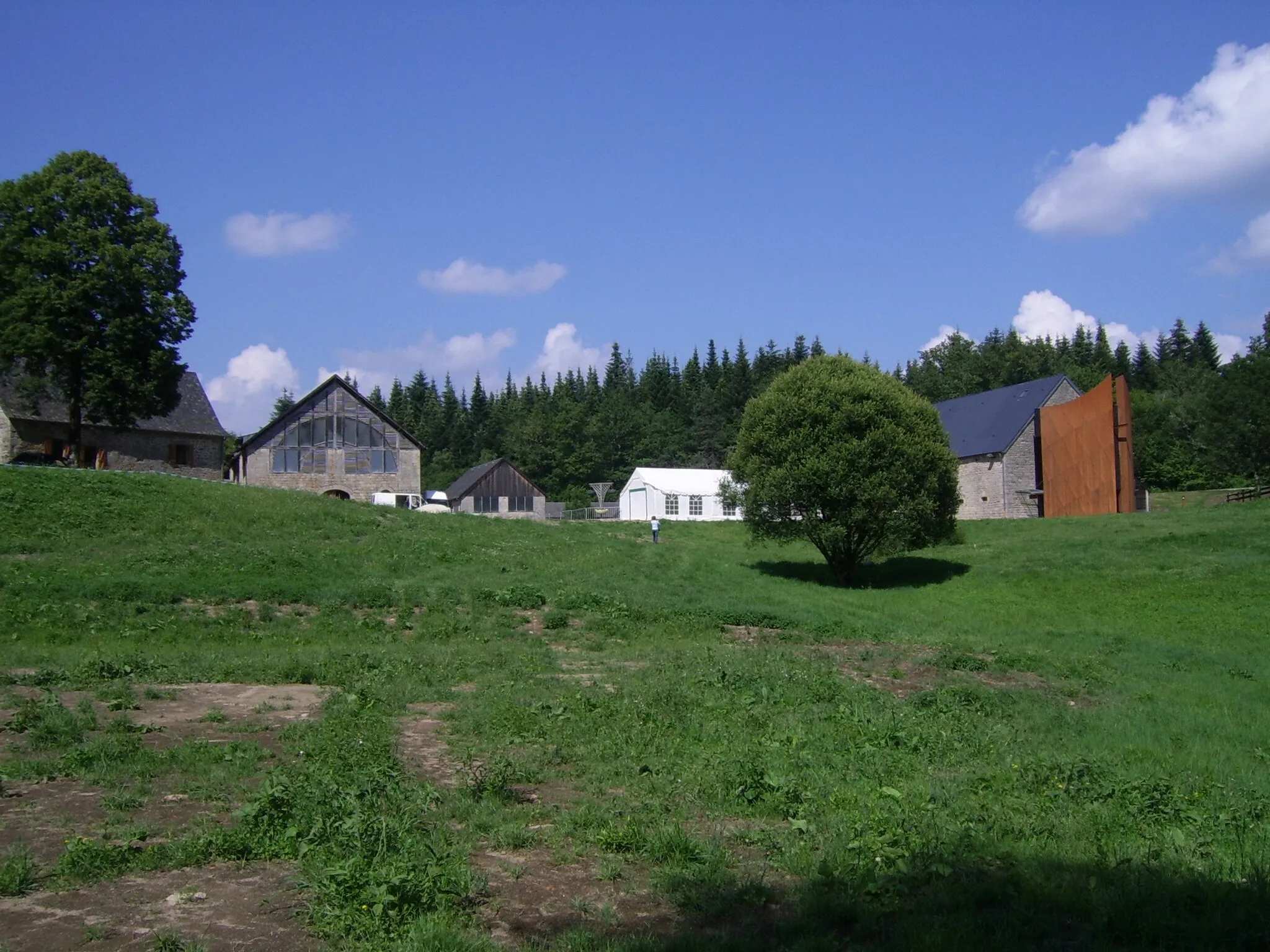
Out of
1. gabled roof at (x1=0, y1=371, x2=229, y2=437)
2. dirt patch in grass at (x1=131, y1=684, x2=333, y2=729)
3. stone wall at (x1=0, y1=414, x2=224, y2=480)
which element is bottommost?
dirt patch in grass at (x1=131, y1=684, x2=333, y2=729)

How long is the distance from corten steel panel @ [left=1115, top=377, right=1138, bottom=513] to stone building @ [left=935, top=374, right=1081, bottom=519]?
16.7 feet

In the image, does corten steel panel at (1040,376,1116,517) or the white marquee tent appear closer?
corten steel panel at (1040,376,1116,517)

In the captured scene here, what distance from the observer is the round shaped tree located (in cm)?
3281

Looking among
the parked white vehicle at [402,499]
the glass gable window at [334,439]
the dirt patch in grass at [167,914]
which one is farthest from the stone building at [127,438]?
the dirt patch in grass at [167,914]

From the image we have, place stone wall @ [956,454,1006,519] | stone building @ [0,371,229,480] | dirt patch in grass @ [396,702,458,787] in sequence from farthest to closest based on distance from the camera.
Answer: stone wall @ [956,454,1006,519] → stone building @ [0,371,229,480] → dirt patch in grass @ [396,702,458,787]

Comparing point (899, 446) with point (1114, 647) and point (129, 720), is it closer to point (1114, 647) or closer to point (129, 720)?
point (1114, 647)

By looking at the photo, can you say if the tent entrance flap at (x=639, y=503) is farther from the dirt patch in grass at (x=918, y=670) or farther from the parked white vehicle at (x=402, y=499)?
the dirt patch in grass at (x=918, y=670)

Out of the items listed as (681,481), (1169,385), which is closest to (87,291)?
(681,481)

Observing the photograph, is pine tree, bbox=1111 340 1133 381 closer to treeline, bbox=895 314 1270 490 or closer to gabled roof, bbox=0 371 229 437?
treeline, bbox=895 314 1270 490

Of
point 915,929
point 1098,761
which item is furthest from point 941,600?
point 915,929

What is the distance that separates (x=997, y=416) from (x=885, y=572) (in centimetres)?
2877

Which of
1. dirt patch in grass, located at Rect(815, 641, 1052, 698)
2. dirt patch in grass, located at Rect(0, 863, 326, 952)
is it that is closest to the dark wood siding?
dirt patch in grass, located at Rect(815, 641, 1052, 698)

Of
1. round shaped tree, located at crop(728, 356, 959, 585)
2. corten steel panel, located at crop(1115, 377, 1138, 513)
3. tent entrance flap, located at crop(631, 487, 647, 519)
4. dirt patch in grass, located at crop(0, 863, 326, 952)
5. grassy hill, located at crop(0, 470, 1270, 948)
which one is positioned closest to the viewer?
dirt patch in grass, located at crop(0, 863, 326, 952)

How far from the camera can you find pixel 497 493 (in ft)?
244
